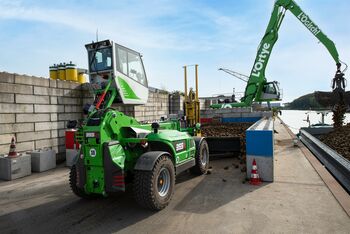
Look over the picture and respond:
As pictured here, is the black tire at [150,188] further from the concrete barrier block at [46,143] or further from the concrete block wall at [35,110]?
the concrete barrier block at [46,143]

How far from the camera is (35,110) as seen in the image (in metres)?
7.57

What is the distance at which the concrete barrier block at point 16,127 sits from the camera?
6710mm

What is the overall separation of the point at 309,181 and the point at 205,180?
2.26m

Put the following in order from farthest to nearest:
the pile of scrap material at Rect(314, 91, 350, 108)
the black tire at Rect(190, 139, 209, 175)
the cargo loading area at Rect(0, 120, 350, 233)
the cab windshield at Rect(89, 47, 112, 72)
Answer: the pile of scrap material at Rect(314, 91, 350, 108) → the black tire at Rect(190, 139, 209, 175) → the cab windshield at Rect(89, 47, 112, 72) → the cargo loading area at Rect(0, 120, 350, 233)

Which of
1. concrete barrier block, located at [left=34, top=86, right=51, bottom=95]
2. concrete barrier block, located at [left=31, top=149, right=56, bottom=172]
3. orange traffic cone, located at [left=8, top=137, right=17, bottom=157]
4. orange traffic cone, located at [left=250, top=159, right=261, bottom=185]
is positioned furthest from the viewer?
concrete barrier block, located at [left=34, top=86, right=51, bottom=95]

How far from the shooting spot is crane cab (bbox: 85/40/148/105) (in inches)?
192

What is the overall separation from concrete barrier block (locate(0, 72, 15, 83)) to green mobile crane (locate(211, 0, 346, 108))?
11.4 m

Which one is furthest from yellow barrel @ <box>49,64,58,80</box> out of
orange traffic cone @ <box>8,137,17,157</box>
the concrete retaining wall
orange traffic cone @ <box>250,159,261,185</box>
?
orange traffic cone @ <box>250,159,261,185</box>

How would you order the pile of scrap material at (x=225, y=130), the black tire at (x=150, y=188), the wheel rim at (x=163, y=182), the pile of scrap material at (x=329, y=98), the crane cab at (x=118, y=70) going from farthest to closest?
the pile of scrap material at (x=329, y=98) → the pile of scrap material at (x=225, y=130) → the crane cab at (x=118, y=70) → the wheel rim at (x=163, y=182) → the black tire at (x=150, y=188)

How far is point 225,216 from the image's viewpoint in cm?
398

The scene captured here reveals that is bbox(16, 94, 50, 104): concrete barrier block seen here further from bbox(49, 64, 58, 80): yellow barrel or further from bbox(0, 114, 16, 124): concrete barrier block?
bbox(49, 64, 58, 80): yellow barrel

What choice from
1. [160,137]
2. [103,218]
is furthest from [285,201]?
[103,218]

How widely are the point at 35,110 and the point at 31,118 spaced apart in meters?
0.27

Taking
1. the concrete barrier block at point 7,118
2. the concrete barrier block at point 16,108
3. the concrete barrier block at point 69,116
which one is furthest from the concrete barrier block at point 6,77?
the concrete barrier block at point 69,116
